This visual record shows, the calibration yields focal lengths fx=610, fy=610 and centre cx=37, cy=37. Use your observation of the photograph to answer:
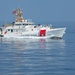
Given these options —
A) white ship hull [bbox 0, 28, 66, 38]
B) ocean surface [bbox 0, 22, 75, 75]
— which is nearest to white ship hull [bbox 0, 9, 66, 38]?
white ship hull [bbox 0, 28, 66, 38]

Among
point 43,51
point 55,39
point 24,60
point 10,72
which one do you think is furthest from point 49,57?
point 55,39

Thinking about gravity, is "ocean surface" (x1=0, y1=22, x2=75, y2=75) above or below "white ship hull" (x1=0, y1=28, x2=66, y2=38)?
below

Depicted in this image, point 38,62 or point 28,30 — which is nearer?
point 38,62

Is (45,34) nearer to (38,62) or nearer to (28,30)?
(28,30)

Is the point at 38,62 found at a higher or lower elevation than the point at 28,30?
lower

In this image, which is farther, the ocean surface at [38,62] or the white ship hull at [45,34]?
the white ship hull at [45,34]

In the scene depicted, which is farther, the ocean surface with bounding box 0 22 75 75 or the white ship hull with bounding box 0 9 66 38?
the white ship hull with bounding box 0 9 66 38

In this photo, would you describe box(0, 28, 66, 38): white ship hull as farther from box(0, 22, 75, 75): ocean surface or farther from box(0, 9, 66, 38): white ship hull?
box(0, 22, 75, 75): ocean surface

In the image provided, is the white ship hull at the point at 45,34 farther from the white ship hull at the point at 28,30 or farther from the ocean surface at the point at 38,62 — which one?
the ocean surface at the point at 38,62

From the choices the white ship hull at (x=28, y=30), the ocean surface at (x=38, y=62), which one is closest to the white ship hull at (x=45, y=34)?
the white ship hull at (x=28, y=30)

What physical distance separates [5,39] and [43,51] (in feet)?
112

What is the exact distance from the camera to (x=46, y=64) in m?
64.7

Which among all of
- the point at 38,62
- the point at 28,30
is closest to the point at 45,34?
the point at 28,30

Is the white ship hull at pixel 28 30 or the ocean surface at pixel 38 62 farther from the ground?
the white ship hull at pixel 28 30
